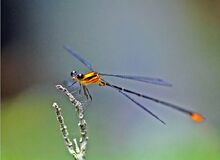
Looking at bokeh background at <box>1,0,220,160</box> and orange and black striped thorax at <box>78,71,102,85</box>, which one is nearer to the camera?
orange and black striped thorax at <box>78,71,102,85</box>

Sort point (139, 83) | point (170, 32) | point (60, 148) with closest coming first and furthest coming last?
point (139, 83) < point (60, 148) < point (170, 32)

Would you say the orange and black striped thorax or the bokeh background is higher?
the bokeh background

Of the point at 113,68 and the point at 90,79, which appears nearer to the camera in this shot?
the point at 90,79

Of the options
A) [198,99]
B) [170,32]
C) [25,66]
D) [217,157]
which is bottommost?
[217,157]

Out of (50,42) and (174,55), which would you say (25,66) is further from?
(174,55)

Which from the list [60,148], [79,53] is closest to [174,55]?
[79,53]

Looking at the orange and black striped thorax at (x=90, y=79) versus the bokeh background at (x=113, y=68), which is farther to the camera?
the bokeh background at (x=113, y=68)

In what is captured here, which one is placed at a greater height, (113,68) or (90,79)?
(113,68)

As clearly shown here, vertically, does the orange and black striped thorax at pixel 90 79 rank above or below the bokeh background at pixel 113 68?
below
